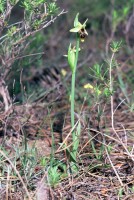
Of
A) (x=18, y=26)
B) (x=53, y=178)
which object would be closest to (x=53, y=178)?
(x=53, y=178)

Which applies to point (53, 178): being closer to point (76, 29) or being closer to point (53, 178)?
point (53, 178)

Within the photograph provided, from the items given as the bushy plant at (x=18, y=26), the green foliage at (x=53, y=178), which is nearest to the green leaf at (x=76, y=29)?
the bushy plant at (x=18, y=26)

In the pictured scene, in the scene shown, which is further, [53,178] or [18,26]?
[18,26]

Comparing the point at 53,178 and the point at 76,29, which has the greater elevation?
the point at 76,29

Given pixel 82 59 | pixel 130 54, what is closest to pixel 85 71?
pixel 82 59

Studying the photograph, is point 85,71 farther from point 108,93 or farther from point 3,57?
point 108,93

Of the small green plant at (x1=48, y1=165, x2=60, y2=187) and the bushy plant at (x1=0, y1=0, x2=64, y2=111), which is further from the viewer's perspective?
the bushy plant at (x1=0, y1=0, x2=64, y2=111)

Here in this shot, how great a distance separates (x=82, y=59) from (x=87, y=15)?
1097mm

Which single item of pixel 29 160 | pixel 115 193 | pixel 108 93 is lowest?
pixel 115 193

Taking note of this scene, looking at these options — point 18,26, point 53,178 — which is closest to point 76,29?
point 18,26

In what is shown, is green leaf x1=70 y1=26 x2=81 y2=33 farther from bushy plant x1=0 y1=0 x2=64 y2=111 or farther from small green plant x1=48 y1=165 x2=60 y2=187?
small green plant x1=48 y1=165 x2=60 y2=187

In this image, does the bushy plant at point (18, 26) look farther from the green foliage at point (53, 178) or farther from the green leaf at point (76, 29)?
the green foliage at point (53, 178)

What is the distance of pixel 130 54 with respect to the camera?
12.3ft

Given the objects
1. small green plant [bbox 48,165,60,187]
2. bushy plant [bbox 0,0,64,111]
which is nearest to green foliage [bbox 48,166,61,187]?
small green plant [bbox 48,165,60,187]
